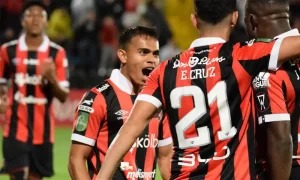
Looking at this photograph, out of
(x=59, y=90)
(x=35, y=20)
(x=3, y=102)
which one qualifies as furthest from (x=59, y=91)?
(x=3, y=102)

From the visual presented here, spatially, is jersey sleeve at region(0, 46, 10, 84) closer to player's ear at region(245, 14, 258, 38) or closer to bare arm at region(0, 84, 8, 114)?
bare arm at region(0, 84, 8, 114)

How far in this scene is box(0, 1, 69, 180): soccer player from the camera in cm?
860

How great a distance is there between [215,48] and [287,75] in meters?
0.49

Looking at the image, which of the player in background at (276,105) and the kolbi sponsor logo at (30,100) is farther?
the kolbi sponsor logo at (30,100)

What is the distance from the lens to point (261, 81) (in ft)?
14.4

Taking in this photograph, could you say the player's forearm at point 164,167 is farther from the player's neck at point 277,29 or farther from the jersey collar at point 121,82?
the player's neck at point 277,29

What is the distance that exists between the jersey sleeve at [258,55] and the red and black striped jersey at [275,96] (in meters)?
0.13

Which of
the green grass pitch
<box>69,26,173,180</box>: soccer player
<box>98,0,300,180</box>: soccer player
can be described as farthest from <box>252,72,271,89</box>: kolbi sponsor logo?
the green grass pitch

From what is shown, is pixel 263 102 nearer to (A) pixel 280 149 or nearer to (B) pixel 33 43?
(A) pixel 280 149

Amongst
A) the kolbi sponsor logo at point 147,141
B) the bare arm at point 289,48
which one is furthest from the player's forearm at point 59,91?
the bare arm at point 289,48

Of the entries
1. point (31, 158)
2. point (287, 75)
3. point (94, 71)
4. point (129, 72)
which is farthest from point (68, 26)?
point (287, 75)

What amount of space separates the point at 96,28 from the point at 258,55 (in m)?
16.5

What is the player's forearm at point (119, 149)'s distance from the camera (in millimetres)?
4176

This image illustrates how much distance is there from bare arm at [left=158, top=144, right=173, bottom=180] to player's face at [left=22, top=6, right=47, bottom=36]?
3262 millimetres
